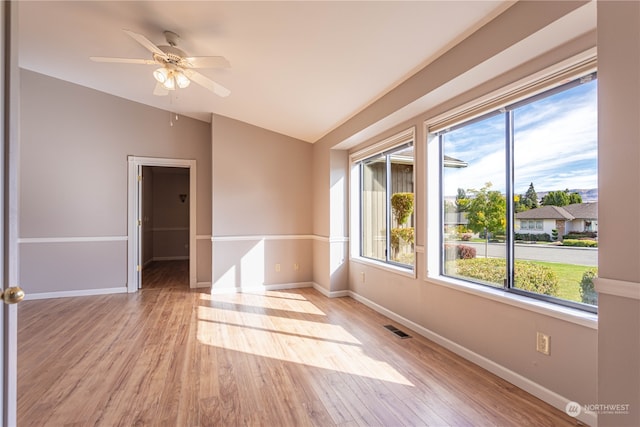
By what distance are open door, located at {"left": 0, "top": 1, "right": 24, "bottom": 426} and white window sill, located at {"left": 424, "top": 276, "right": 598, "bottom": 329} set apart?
260cm

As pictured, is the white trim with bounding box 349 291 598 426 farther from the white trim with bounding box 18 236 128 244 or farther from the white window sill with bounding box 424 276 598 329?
the white trim with bounding box 18 236 128 244

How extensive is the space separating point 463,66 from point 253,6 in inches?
61.7

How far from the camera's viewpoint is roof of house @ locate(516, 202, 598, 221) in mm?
1926

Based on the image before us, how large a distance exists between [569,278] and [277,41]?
110 inches

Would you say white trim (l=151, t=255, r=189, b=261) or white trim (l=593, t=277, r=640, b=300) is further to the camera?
white trim (l=151, t=255, r=189, b=261)

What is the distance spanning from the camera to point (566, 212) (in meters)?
2.05

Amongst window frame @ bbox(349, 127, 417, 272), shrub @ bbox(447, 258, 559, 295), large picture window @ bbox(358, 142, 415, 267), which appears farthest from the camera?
large picture window @ bbox(358, 142, 415, 267)

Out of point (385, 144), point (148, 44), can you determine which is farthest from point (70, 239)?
point (385, 144)

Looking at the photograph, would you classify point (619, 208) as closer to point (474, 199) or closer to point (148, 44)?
point (474, 199)

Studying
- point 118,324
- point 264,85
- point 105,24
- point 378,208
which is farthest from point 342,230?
point 105,24

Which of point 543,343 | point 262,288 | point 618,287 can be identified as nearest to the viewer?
point 618,287

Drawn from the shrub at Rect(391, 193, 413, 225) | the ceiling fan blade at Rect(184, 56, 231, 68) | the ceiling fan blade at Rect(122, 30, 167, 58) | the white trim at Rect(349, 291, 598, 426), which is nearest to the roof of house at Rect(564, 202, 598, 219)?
the white trim at Rect(349, 291, 598, 426)

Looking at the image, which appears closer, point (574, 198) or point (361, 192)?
point (574, 198)

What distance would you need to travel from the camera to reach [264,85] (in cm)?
358
